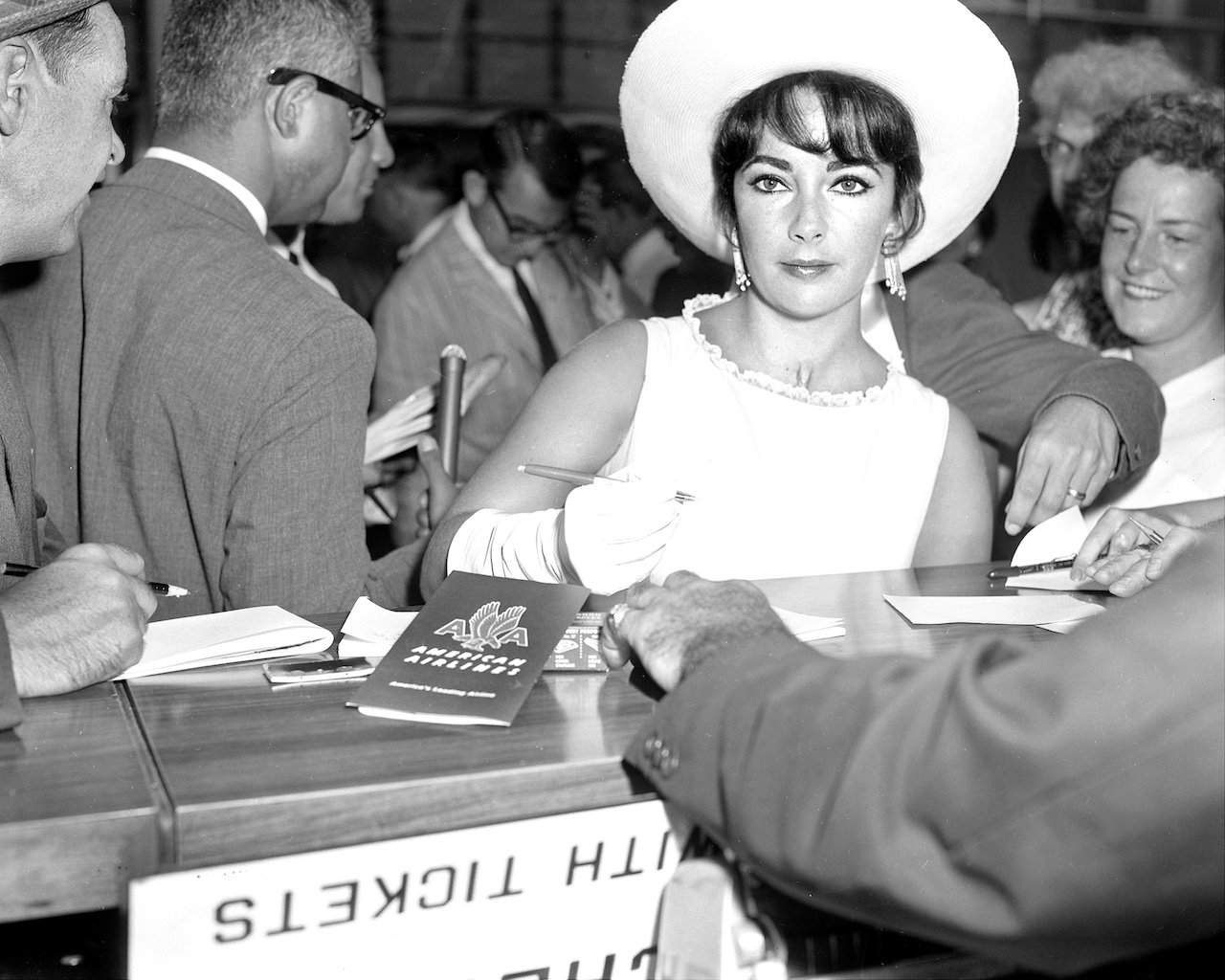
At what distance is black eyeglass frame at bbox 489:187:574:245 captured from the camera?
4.49m

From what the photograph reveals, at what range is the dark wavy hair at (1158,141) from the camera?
3.01m

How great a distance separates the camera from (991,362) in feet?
9.29

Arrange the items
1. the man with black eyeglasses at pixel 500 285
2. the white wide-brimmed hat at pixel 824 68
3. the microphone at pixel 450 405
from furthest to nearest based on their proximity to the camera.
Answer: the man with black eyeglasses at pixel 500 285 < the microphone at pixel 450 405 < the white wide-brimmed hat at pixel 824 68

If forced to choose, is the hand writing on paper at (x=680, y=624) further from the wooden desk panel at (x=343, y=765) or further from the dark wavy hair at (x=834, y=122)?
the dark wavy hair at (x=834, y=122)

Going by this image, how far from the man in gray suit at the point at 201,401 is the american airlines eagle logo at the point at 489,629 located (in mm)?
821

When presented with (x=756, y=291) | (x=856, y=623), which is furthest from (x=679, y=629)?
(x=756, y=291)

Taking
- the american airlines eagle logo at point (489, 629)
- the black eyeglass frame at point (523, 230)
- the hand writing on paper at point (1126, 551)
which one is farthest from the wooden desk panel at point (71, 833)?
the black eyeglass frame at point (523, 230)

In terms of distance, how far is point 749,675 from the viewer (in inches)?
47.9

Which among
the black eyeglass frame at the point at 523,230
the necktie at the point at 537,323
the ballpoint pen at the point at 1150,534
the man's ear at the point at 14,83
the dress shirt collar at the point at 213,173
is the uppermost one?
the man's ear at the point at 14,83

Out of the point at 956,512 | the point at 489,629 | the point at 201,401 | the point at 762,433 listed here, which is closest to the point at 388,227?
the point at 201,401

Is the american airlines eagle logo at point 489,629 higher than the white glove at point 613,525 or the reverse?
the reverse

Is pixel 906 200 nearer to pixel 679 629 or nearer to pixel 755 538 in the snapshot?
pixel 755 538

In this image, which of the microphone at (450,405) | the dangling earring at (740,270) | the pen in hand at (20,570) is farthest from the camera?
the microphone at (450,405)

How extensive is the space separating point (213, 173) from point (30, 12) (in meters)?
0.68
